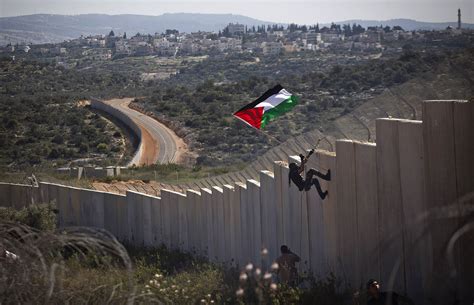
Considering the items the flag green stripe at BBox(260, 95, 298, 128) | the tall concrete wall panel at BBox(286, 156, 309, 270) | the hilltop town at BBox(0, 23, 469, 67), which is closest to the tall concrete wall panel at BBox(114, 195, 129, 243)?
the flag green stripe at BBox(260, 95, 298, 128)

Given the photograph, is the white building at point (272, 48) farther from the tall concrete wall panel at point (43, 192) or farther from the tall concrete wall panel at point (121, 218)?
the tall concrete wall panel at point (121, 218)

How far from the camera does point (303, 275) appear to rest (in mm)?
13203

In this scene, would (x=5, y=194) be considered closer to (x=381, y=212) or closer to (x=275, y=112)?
(x=275, y=112)

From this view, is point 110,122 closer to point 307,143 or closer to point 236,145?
point 236,145

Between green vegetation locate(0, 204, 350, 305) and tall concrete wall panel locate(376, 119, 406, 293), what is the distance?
65 centimetres

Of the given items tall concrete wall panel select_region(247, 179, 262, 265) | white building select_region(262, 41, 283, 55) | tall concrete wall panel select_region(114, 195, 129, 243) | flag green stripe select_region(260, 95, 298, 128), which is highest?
white building select_region(262, 41, 283, 55)

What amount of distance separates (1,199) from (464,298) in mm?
→ 19559

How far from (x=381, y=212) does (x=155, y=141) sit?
41321mm

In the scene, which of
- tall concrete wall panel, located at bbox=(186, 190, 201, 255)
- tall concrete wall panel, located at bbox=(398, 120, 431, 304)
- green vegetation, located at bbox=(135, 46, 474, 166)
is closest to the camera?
tall concrete wall panel, located at bbox=(398, 120, 431, 304)

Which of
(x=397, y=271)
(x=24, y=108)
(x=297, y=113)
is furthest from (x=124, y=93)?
(x=397, y=271)

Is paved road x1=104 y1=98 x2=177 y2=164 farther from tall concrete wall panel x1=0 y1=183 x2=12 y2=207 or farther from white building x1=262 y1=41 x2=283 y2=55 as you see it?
white building x1=262 y1=41 x2=283 y2=55

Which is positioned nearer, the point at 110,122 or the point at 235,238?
the point at 235,238

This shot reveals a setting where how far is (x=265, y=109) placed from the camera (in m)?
19.5

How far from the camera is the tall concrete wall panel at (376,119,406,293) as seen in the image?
37.6 ft
